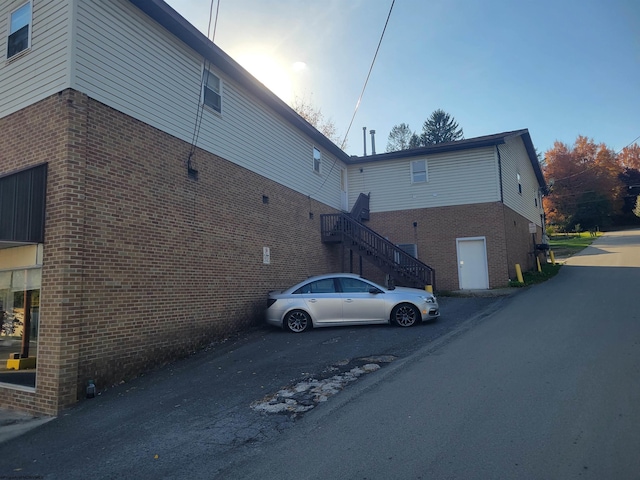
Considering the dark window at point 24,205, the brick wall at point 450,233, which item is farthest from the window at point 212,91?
the brick wall at point 450,233

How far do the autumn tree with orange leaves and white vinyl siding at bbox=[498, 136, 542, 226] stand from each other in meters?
31.8

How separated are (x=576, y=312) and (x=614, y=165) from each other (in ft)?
192

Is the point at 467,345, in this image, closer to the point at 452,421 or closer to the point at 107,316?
the point at 452,421

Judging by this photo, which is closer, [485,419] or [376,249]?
[485,419]

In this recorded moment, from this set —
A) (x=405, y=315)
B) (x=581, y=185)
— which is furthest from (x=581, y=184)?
(x=405, y=315)

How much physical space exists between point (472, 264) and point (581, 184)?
46531mm

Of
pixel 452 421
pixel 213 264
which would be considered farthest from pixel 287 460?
pixel 213 264

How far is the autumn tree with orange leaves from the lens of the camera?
54938 mm

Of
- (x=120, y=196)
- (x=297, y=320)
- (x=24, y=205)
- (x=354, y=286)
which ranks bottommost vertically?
(x=297, y=320)

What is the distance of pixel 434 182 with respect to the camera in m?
19.0

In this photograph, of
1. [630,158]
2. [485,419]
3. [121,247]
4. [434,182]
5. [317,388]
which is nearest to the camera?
[485,419]

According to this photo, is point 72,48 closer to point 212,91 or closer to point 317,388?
point 212,91

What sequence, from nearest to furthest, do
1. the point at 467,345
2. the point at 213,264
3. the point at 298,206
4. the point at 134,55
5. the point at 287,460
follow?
the point at 287,460, the point at 467,345, the point at 134,55, the point at 213,264, the point at 298,206

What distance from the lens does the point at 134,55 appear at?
8938mm
